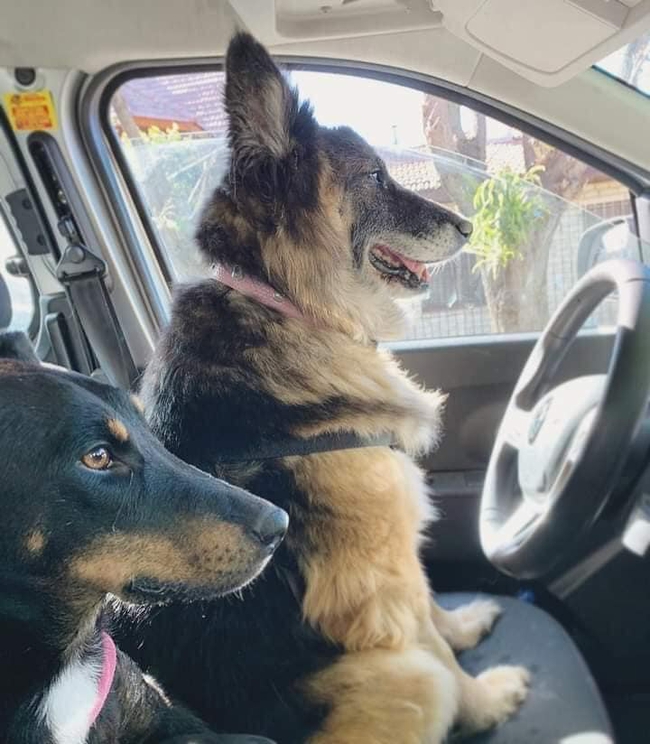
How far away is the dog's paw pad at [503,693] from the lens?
1.86 meters

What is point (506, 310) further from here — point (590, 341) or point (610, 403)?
point (610, 403)

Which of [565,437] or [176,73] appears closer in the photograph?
[565,437]

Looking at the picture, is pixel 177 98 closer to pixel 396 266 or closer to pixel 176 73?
pixel 176 73

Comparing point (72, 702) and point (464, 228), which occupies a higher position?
point (464, 228)

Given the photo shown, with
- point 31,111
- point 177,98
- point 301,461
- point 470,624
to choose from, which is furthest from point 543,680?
point 31,111

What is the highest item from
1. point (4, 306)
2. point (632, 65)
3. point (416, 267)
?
point (632, 65)

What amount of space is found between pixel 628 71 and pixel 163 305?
2.02 meters

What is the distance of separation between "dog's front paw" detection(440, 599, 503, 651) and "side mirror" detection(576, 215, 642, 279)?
1152 mm

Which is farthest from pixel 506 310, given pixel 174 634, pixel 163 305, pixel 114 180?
pixel 174 634

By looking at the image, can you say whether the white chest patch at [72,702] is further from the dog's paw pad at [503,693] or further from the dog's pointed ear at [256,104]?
the dog's pointed ear at [256,104]

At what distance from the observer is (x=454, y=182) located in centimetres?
292

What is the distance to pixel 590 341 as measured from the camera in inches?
122

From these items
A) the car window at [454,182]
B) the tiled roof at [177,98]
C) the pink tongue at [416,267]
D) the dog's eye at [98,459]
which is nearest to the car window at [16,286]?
the car window at [454,182]

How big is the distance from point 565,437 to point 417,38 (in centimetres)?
128
